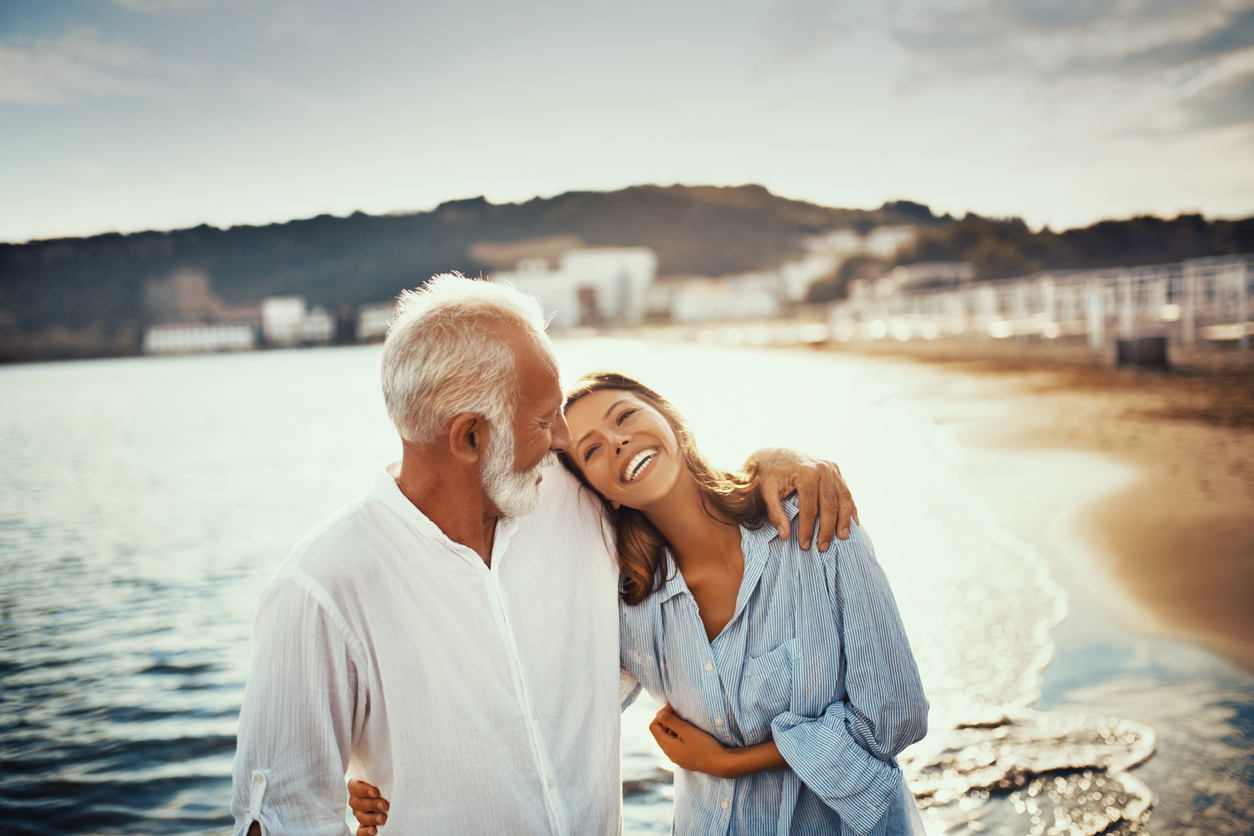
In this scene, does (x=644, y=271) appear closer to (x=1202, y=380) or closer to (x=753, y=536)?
(x=1202, y=380)

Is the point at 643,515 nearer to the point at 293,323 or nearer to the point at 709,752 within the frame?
the point at 709,752

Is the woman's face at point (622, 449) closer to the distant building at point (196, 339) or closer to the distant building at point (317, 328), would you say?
the distant building at point (317, 328)

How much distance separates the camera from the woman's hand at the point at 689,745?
182 cm

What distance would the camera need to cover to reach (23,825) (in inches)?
182

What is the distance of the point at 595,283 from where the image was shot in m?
132

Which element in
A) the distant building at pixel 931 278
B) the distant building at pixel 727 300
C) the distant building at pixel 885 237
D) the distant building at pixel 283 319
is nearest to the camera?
the distant building at pixel 931 278

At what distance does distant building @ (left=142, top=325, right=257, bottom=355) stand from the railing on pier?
131009 mm

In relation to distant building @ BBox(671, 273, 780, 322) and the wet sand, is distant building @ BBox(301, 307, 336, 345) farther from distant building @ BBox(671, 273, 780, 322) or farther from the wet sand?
the wet sand

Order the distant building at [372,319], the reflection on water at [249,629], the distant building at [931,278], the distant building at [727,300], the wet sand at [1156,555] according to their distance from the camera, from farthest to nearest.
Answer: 1. the distant building at [727,300]
2. the distant building at [372,319]
3. the distant building at [931,278]
4. the reflection on water at [249,629]
5. the wet sand at [1156,555]

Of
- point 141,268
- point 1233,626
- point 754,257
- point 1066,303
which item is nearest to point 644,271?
point 754,257

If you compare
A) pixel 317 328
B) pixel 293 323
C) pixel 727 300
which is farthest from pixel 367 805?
pixel 317 328

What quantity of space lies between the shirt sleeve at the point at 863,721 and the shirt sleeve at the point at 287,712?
3.28 ft

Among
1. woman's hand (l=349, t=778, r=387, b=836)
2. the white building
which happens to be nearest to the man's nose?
woman's hand (l=349, t=778, r=387, b=836)

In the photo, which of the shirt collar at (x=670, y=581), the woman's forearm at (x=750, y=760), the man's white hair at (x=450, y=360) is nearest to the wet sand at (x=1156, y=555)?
the woman's forearm at (x=750, y=760)
